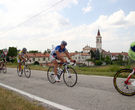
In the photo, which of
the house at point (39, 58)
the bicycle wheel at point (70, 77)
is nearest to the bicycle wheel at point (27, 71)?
the bicycle wheel at point (70, 77)

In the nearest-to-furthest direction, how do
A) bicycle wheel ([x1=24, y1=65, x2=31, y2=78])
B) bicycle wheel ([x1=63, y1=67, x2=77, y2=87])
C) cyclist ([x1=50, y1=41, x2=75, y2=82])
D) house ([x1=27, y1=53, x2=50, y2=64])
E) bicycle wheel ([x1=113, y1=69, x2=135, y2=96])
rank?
bicycle wheel ([x1=113, y1=69, x2=135, y2=96]) < bicycle wheel ([x1=63, y1=67, x2=77, y2=87]) < cyclist ([x1=50, y1=41, x2=75, y2=82]) < bicycle wheel ([x1=24, y1=65, x2=31, y2=78]) < house ([x1=27, y1=53, x2=50, y2=64])

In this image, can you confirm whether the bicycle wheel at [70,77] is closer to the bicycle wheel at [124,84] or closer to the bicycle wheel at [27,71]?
the bicycle wheel at [124,84]

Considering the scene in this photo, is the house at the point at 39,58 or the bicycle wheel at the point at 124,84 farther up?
the house at the point at 39,58

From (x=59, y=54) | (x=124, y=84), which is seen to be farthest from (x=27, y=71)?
(x=124, y=84)

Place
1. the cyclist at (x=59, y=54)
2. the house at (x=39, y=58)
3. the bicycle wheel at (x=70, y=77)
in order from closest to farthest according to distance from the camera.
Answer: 1. the bicycle wheel at (x=70, y=77)
2. the cyclist at (x=59, y=54)
3. the house at (x=39, y=58)

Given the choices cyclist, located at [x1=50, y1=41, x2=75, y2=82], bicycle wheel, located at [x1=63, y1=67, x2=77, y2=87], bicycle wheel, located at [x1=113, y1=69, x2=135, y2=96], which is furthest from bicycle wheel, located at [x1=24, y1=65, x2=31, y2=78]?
bicycle wheel, located at [x1=113, y1=69, x2=135, y2=96]

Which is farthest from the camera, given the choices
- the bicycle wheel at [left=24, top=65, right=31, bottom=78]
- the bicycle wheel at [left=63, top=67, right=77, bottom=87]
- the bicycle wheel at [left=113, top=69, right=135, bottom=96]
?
the bicycle wheel at [left=24, top=65, right=31, bottom=78]

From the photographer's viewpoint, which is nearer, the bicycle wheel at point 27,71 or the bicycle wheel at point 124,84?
the bicycle wheel at point 124,84

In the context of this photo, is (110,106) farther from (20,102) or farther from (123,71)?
(20,102)

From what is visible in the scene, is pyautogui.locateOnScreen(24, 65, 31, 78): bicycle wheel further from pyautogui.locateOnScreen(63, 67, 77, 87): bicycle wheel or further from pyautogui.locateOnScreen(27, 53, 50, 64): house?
pyautogui.locateOnScreen(27, 53, 50, 64): house

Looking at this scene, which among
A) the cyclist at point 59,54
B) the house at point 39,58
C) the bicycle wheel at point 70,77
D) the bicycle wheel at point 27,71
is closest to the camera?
the bicycle wheel at point 70,77

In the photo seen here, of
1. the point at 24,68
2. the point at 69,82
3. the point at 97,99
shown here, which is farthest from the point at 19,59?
the point at 97,99

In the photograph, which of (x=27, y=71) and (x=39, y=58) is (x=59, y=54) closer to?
(x=27, y=71)

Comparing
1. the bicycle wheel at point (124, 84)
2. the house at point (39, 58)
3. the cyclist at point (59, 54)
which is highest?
the house at point (39, 58)
